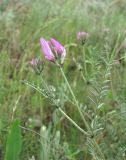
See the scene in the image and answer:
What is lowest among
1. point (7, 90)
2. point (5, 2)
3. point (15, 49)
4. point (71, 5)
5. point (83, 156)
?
point (83, 156)

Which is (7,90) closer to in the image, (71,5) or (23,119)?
(23,119)

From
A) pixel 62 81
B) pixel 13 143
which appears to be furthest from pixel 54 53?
pixel 62 81

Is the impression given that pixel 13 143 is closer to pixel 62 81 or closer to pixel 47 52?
pixel 47 52

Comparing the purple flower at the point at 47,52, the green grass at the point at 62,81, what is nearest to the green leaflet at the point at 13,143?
the green grass at the point at 62,81

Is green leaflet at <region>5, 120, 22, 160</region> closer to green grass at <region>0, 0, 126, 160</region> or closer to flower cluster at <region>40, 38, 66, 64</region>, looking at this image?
green grass at <region>0, 0, 126, 160</region>

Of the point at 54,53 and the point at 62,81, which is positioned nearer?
the point at 54,53

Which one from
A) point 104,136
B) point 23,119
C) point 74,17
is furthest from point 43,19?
point 104,136

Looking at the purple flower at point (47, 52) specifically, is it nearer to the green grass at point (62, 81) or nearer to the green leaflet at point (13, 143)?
the green grass at point (62, 81)

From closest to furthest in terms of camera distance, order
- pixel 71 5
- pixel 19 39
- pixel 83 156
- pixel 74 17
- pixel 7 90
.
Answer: pixel 83 156, pixel 7 90, pixel 19 39, pixel 74 17, pixel 71 5
